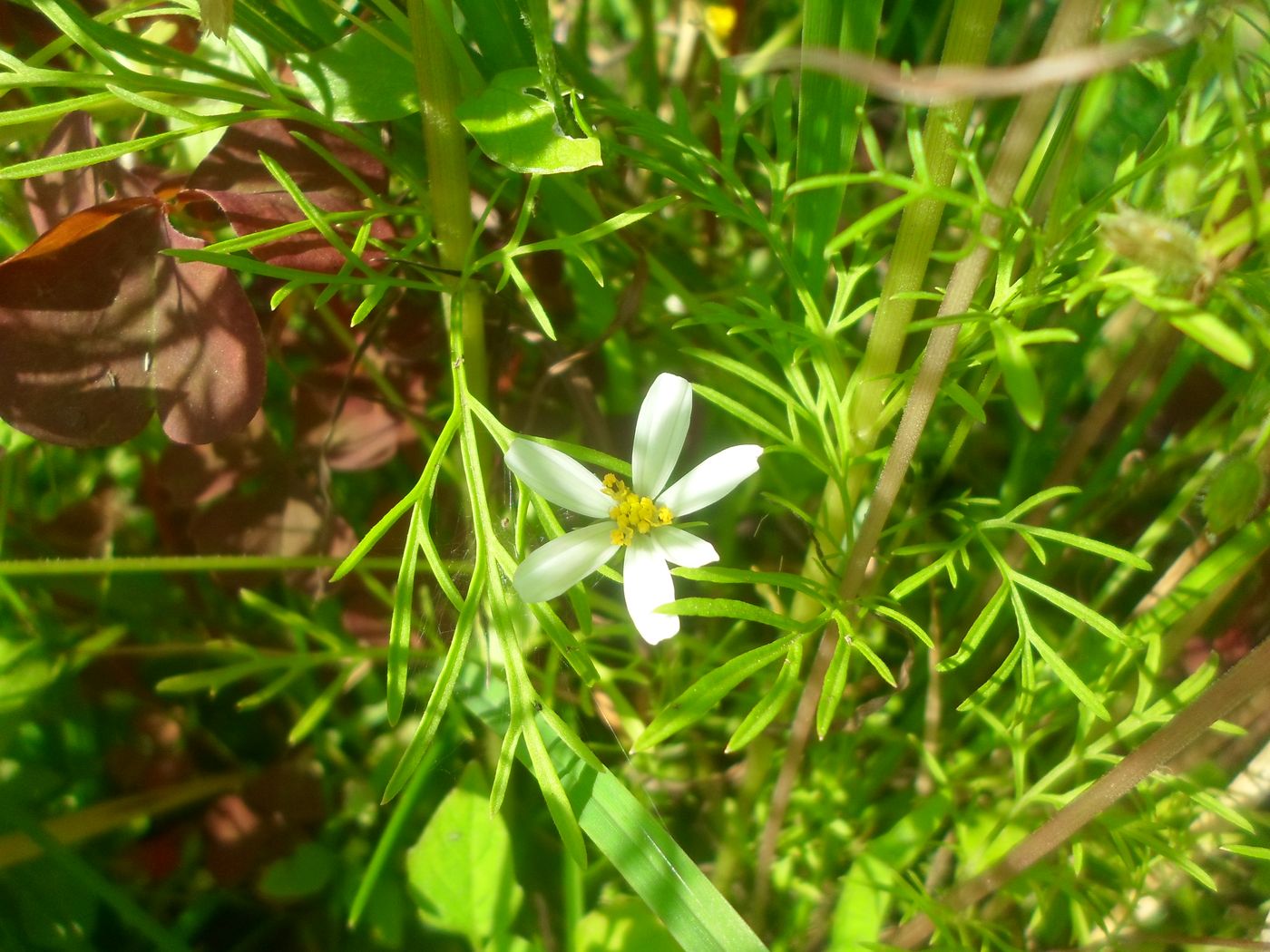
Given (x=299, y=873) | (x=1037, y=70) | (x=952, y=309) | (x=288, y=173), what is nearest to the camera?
(x=1037, y=70)

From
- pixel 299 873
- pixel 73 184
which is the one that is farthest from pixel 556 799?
pixel 73 184

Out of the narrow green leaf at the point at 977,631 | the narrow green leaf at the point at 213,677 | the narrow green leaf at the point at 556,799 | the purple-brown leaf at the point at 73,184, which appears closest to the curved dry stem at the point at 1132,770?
the narrow green leaf at the point at 977,631

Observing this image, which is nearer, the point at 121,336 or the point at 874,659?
the point at 874,659

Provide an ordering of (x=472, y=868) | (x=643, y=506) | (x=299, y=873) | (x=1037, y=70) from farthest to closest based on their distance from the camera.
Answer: (x=299, y=873) < (x=472, y=868) < (x=643, y=506) < (x=1037, y=70)

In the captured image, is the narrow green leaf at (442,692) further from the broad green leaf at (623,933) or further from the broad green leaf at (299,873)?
the broad green leaf at (299,873)

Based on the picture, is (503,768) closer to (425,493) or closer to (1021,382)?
(425,493)

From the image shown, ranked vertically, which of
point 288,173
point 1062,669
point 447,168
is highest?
point 288,173

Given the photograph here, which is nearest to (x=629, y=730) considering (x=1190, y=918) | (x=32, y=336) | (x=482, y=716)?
(x=482, y=716)
